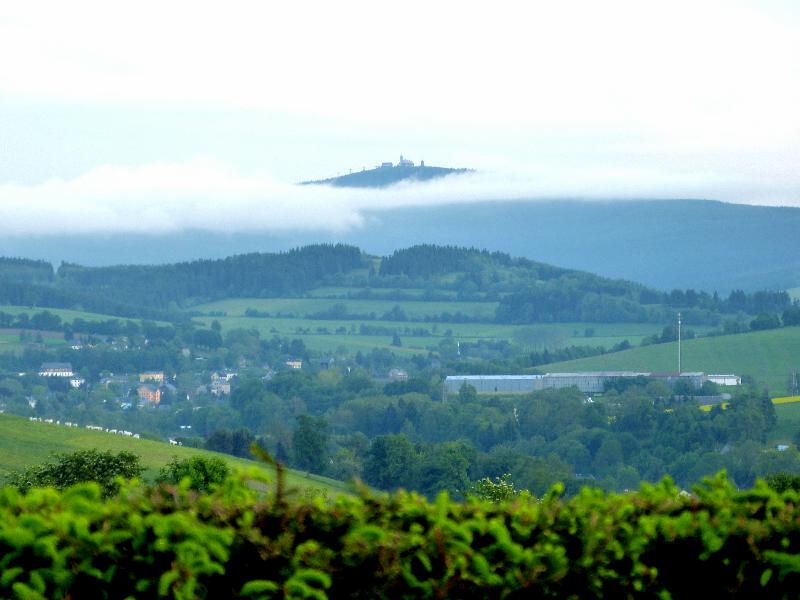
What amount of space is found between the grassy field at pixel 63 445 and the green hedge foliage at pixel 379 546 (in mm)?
72137

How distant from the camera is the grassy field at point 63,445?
8362cm

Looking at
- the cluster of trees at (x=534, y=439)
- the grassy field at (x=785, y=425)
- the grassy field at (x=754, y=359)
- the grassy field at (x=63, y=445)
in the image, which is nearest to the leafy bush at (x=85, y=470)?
the grassy field at (x=63, y=445)

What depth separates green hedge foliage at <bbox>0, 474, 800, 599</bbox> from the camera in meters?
6.64

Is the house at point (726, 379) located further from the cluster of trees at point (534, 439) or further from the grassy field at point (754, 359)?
the cluster of trees at point (534, 439)

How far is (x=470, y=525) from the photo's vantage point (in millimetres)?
6973

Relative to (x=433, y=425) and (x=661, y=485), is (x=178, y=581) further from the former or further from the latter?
(x=433, y=425)

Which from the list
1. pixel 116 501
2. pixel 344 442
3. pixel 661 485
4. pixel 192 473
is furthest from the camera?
pixel 344 442

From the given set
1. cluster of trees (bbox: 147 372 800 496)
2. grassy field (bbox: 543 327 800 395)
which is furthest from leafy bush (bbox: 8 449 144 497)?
grassy field (bbox: 543 327 800 395)

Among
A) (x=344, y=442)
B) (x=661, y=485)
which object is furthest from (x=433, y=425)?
(x=661, y=485)

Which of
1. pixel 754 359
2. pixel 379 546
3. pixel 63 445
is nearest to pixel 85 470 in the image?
pixel 379 546

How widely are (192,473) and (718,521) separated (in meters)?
29.9

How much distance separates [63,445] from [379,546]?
88090mm

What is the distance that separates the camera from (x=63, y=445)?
90812mm

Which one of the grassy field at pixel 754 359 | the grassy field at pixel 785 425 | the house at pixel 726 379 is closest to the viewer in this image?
the grassy field at pixel 785 425
